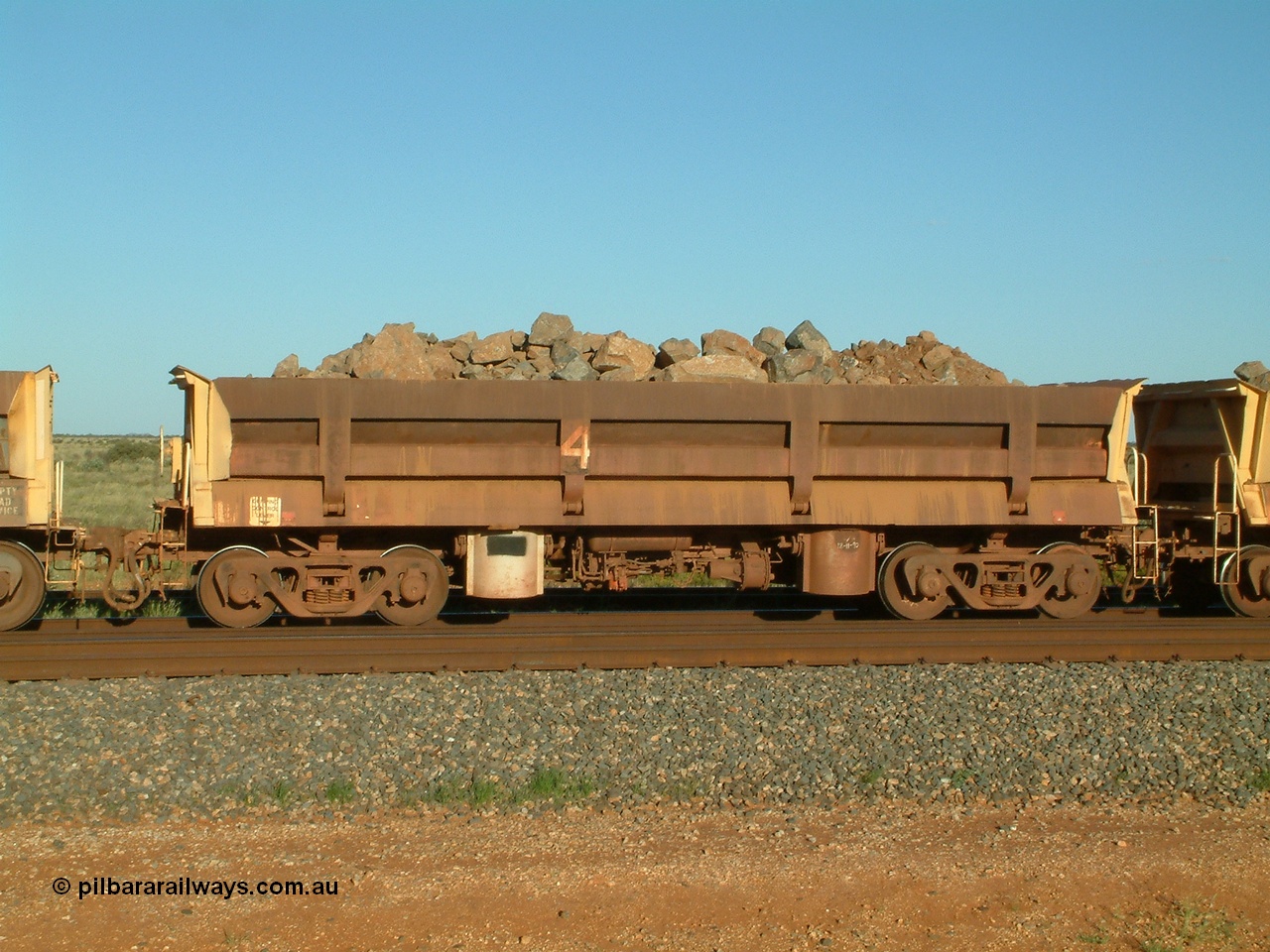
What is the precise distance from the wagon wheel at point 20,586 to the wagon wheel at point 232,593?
4.68 ft

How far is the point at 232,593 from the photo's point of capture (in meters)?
10.7

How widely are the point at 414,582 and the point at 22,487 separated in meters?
3.69

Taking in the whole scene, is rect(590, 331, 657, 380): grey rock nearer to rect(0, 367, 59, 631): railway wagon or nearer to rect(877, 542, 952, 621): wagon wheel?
rect(877, 542, 952, 621): wagon wheel

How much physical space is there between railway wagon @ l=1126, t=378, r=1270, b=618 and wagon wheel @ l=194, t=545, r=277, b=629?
29.1 ft

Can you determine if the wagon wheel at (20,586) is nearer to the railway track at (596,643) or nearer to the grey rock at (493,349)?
the railway track at (596,643)

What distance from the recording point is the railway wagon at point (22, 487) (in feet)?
34.7

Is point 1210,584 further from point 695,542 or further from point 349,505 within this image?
point 349,505

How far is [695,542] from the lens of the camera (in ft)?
38.9

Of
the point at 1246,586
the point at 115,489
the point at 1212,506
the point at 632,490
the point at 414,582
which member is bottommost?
the point at 1246,586

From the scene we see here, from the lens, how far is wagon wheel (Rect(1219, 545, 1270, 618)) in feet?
40.0

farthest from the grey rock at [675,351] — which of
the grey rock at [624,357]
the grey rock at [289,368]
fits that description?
the grey rock at [289,368]

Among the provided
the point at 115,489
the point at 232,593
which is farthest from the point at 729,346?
the point at 115,489

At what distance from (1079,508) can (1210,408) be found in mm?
2398

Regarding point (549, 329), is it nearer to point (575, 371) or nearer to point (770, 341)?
point (575, 371)
